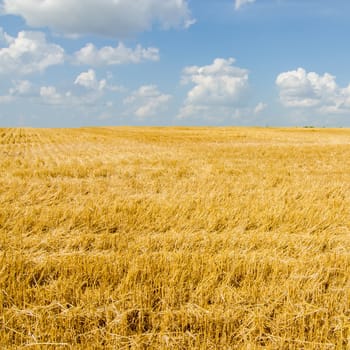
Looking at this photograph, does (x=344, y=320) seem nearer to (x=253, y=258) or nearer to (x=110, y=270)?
(x=253, y=258)

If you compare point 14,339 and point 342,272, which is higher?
point 342,272

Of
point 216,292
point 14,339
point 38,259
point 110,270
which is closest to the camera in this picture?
point 14,339

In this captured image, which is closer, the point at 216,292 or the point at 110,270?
the point at 216,292

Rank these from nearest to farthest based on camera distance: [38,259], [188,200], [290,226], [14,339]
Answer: [14,339] → [38,259] → [290,226] → [188,200]

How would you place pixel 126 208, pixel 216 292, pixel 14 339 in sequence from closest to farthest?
pixel 14 339
pixel 216 292
pixel 126 208

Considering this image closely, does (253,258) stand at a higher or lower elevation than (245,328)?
higher

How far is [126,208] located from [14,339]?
3024 mm

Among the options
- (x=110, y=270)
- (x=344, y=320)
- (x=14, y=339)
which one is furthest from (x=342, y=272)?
(x=14, y=339)

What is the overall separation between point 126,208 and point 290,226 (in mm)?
2423

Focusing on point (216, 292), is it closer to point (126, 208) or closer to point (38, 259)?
point (38, 259)

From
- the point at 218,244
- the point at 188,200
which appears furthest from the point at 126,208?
the point at 218,244

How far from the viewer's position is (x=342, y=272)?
328 centimetres

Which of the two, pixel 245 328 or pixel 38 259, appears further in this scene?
pixel 38 259

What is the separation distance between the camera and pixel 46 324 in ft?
8.38
